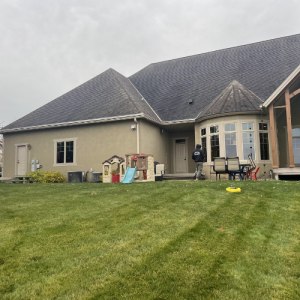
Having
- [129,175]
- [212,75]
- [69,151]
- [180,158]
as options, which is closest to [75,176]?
[69,151]

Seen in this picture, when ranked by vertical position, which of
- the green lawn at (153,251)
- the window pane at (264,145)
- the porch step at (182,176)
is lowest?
the green lawn at (153,251)

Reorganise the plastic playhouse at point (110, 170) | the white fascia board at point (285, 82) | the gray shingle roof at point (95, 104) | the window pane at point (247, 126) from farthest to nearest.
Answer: the gray shingle roof at point (95, 104) → the window pane at point (247, 126) → the plastic playhouse at point (110, 170) → the white fascia board at point (285, 82)

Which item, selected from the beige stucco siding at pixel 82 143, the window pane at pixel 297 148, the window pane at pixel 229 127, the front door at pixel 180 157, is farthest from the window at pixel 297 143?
the beige stucco siding at pixel 82 143

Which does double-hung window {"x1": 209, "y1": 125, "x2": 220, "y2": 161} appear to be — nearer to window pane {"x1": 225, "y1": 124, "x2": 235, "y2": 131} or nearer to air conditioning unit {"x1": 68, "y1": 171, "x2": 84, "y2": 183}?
window pane {"x1": 225, "y1": 124, "x2": 235, "y2": 131}

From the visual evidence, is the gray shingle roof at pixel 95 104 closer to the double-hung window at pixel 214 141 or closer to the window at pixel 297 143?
the double-hung window at pixel 214 141

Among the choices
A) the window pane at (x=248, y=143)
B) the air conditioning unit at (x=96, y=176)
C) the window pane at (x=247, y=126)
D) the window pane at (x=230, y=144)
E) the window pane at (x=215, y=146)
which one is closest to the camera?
the window pane at (x=248, y=143)

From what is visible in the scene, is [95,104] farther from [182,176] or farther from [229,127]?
[229,127]

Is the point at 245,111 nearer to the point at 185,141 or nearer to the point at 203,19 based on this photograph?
the point at 185,141

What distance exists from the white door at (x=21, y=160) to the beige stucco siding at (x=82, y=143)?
346 mm

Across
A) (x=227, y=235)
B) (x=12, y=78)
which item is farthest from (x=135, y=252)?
(x=12, y=78)

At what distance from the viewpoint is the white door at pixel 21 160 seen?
17.0 meters

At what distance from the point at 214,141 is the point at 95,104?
26.3 feet

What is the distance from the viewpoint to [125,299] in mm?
2344

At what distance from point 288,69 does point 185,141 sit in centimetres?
767
